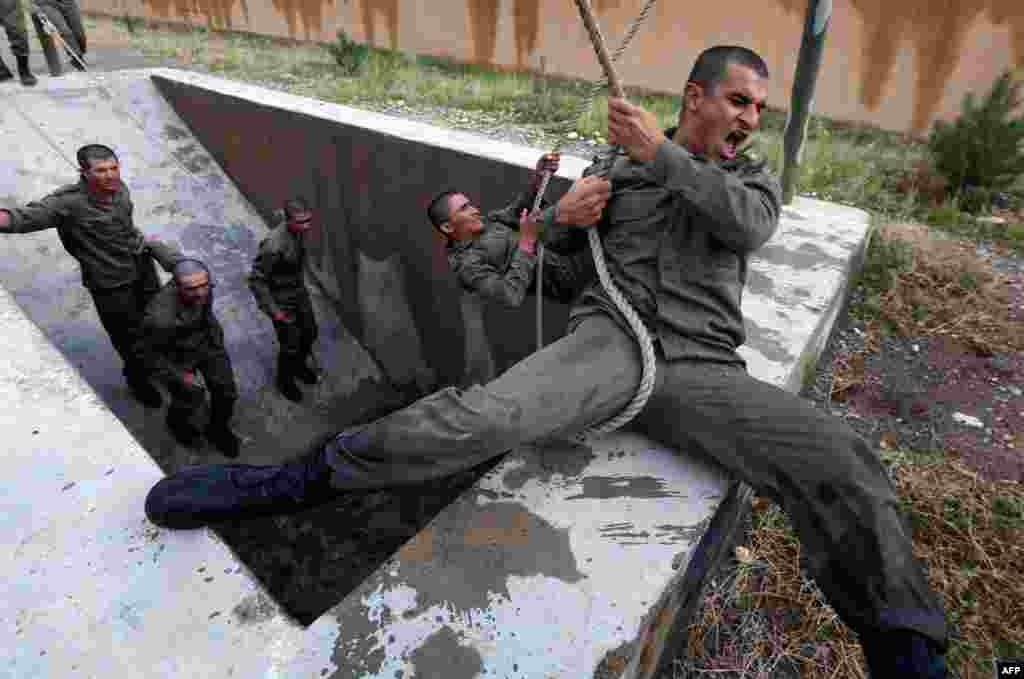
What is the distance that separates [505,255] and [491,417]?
1.25m

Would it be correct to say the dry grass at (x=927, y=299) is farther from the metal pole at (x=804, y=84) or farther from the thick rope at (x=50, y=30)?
the thick rope at (x=50, y=30)

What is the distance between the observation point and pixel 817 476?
170 centimetres

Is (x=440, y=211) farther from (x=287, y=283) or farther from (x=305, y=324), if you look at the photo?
(x=305, y=324)

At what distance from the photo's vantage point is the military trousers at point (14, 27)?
593 centimetres

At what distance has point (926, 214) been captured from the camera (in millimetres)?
4848

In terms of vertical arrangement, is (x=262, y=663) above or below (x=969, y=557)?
above

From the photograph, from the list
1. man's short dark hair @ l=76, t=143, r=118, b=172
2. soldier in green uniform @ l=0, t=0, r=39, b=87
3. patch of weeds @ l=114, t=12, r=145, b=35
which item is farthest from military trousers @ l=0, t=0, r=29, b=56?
patch of weeds @ l=114, t=12, r=145, b=35

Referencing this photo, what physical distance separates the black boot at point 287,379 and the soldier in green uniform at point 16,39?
3559 mm

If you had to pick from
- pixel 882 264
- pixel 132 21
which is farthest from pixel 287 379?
pixel 132 21

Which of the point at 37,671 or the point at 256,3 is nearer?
the point at 37,671

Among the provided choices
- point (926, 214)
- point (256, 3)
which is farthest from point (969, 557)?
point (256, 3)

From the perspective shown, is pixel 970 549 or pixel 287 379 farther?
pixel 287 379

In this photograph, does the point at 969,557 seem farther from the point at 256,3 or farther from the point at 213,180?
the point at 256,3

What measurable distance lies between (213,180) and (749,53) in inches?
205
